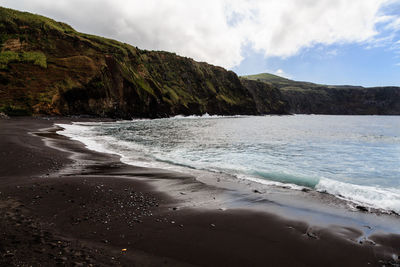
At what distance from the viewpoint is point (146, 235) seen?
4648mm

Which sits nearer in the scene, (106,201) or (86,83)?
(106,201)

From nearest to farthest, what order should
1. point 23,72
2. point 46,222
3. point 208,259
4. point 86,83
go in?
point 208,259
point 46,222
point 23,72
point 86,83

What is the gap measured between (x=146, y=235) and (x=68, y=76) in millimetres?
59100

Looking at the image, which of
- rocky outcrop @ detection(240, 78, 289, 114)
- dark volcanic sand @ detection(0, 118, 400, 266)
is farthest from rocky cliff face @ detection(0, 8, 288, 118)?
rocky outcrop @ detection(240, 78, 289, 114)

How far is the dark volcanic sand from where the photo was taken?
3838 mm

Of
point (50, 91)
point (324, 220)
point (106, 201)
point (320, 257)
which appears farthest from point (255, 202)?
point (50, 91)

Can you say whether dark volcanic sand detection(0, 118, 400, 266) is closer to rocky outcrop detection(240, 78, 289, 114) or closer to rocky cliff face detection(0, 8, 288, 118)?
rocky cliff face detection(0, 8, 288, 118)

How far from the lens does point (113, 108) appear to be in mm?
62594

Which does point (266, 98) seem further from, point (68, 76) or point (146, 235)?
point (146, 235)

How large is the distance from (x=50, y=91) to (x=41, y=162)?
45.8 metres

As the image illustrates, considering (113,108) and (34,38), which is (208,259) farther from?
(34,38)

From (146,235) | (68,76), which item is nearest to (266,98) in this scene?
(68,76)

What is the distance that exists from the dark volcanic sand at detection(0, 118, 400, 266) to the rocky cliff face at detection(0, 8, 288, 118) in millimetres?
46883

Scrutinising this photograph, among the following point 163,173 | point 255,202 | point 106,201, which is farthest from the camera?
point 163,173
